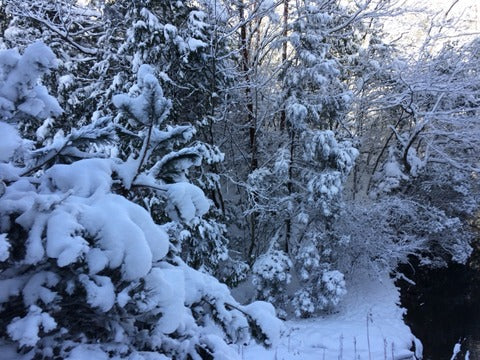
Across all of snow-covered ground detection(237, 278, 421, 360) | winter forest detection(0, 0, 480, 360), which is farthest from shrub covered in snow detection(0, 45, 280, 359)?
snow-covered ground detection(237, 278, 421, 360)

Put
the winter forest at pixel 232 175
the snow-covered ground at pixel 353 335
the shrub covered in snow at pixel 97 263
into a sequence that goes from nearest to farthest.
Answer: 1. the shrub covered in snow at pixel 97 263
2. the winter forest at pixel 232 175
3. the snow-covered ground at pixel 353 335

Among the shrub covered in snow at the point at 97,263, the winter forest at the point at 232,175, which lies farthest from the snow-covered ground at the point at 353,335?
the shrub covered in snow at the point at 97,263

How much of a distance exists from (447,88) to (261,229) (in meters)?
5.41

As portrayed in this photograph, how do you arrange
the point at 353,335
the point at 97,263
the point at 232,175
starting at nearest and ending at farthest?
1. the point at 97,263
2. the point at 353,335
3. the point at 232,175

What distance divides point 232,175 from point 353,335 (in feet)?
13.7

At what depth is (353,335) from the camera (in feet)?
22.9

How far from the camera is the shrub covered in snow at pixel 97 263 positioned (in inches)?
49.5

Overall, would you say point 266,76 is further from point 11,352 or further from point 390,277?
point 11,352

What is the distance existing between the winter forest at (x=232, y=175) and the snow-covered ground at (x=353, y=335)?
47mm

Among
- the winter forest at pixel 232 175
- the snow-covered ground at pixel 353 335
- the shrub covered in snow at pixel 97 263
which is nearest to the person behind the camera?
the shrub covered in snow at pixel 97 263

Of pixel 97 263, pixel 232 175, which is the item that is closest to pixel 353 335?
pixel 232 175

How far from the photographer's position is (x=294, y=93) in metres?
8.38

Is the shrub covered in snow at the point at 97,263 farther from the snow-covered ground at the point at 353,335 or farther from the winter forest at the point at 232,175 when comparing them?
the snow-covered ground at the point at 353,335

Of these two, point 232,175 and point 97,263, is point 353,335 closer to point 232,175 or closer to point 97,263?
point 232,175
